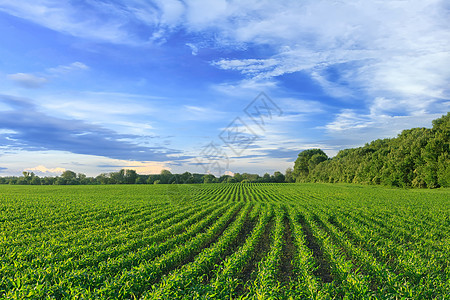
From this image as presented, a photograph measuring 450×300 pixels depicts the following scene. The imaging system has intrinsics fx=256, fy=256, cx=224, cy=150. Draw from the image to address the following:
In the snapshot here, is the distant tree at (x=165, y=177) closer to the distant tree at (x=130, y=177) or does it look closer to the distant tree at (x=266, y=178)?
the distant tree at (x=130, y=177)

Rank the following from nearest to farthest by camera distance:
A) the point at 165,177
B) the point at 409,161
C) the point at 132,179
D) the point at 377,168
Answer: the point at 409,161, the point at 377,168, the point at 165,177, the point at 132,179

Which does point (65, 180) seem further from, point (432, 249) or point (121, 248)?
point (432, 249)

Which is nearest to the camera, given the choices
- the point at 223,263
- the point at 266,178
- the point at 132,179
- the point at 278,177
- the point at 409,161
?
the point at 223,263

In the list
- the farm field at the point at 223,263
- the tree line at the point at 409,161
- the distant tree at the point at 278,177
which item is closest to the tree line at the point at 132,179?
the distant tree at the point at 278,177

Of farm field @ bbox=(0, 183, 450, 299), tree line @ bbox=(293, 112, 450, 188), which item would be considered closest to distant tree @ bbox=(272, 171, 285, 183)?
tree line @ bbox=(293, 112, 450, 188)

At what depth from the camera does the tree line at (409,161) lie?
51281 mm

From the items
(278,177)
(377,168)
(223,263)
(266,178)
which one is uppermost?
(377,168)

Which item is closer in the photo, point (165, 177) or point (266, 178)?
point (165, 177)

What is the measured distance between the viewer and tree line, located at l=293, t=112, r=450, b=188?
5128 centimetres

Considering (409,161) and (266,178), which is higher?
(409,161)

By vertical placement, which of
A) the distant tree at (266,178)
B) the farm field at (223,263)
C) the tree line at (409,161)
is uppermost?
the tree line at (409,161)

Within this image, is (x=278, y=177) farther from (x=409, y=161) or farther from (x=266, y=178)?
(x=409, y=161)

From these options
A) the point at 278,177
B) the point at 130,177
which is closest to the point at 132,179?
the point at 130,177

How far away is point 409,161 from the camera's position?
2331 inches
